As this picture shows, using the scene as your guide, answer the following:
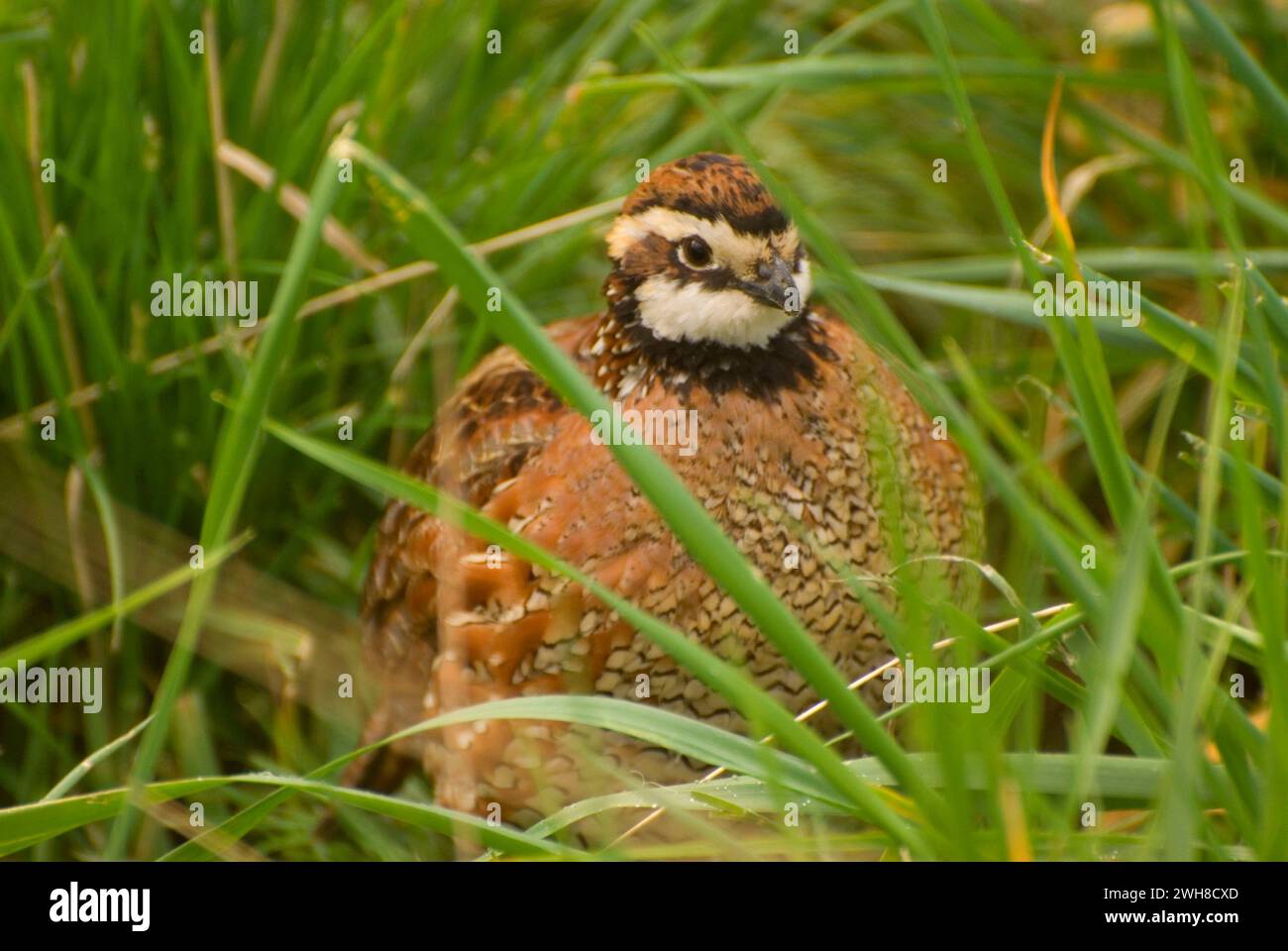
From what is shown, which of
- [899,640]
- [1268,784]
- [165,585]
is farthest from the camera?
[165,585]

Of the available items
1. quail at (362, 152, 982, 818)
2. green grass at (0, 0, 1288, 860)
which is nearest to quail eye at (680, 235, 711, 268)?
quail at (362, 152, 982, 818)

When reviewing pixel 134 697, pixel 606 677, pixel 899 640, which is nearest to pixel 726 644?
pixel 606 677

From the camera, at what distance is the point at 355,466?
2.16 metres

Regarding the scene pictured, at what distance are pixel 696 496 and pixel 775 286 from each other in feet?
1.40

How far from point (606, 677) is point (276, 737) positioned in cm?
94

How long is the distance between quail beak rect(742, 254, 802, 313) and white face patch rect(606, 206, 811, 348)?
0.01m

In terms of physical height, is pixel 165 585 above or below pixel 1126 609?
above

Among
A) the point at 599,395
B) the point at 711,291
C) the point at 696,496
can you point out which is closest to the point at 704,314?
the point at 711,291

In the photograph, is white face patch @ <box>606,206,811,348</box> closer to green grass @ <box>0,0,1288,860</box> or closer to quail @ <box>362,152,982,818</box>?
quail @ <box>362,152,982,818</box>

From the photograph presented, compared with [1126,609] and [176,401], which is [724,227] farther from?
[176,401]

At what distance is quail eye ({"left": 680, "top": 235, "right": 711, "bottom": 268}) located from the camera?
3004 mm

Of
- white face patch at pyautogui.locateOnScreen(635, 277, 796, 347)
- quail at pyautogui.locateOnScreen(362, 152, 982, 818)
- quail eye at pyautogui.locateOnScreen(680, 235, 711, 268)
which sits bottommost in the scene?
quail at pyautogui.locateOnScreen(362, 152, 982, 818)

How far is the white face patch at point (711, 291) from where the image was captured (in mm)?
2967

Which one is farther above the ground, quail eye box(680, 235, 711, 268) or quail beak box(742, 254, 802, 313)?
quail eye box(680, 235, 711, 268)
